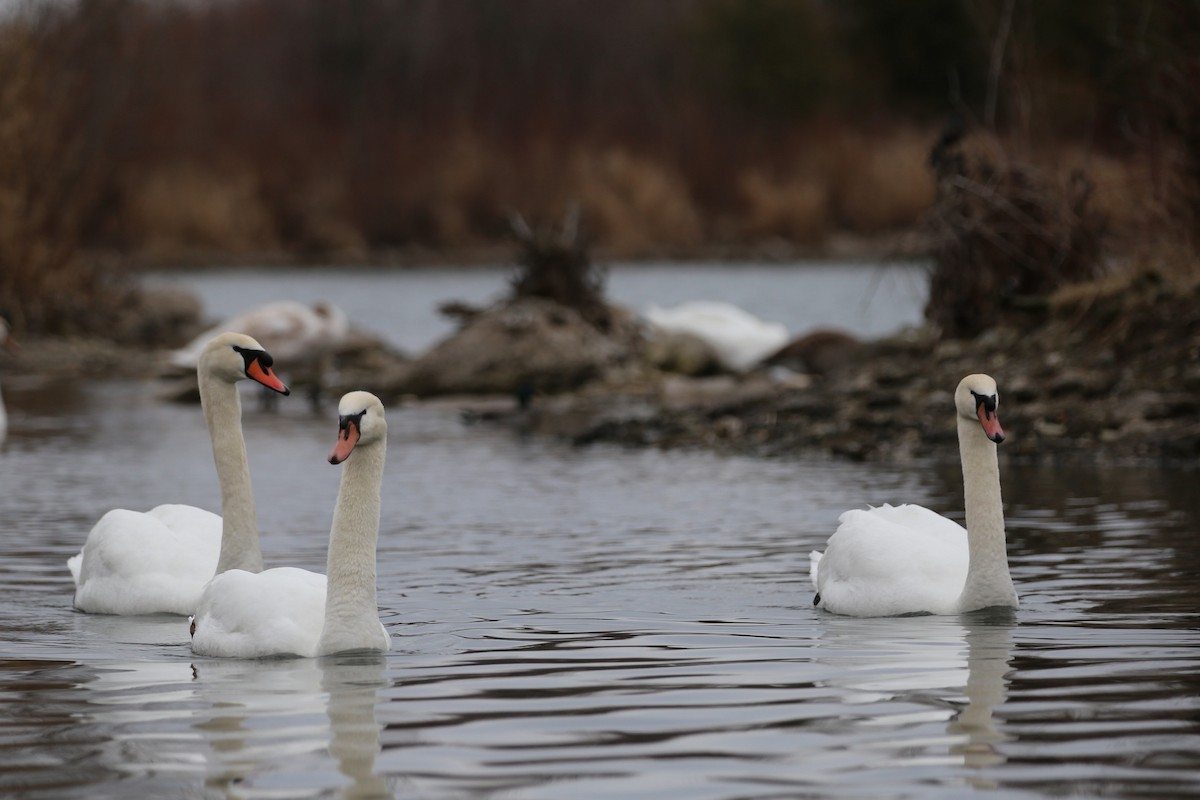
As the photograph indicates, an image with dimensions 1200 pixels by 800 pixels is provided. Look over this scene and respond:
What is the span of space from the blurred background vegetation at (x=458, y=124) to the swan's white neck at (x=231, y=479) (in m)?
13.4

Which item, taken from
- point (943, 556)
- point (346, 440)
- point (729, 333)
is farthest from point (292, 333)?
point (346, 440)

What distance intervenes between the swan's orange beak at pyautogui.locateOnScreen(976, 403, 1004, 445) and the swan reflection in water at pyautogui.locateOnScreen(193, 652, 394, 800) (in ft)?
7.79

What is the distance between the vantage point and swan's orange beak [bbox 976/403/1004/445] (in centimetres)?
766

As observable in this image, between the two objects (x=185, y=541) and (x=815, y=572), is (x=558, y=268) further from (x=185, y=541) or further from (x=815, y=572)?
(x=815, y=572)

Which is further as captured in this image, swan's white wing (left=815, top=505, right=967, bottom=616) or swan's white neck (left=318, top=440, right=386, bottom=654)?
swan's white wing (left=815, top=505, right=967, bottom=616)

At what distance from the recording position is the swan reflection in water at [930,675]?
5.57 m

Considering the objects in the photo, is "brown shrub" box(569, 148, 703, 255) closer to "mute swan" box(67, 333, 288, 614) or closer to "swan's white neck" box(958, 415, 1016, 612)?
"mute swan" box(67, 333, 288, 614)

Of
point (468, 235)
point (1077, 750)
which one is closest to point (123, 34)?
point (468, 235)

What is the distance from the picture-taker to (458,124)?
160 feet

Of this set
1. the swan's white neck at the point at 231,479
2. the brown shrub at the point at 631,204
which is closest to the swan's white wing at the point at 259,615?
the swan's white neck at the point at 231,479

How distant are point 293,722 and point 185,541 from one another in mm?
2924

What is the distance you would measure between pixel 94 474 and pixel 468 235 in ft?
111

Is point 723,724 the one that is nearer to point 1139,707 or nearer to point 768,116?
point 1139,707

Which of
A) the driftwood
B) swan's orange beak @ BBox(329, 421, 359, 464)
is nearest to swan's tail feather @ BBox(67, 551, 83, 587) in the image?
swan's orange beak @ BBox(329, 421, 359, 464)
